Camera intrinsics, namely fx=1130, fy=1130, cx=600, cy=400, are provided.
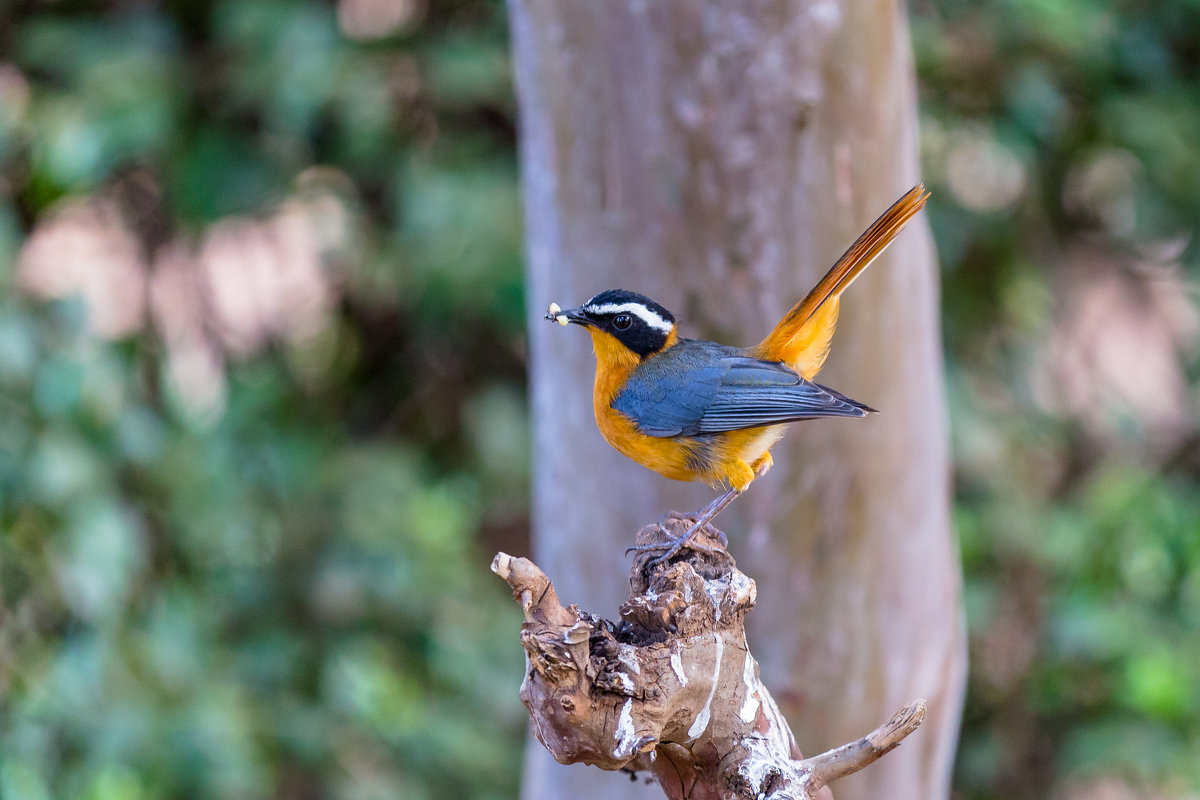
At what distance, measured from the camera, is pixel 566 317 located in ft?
5.31

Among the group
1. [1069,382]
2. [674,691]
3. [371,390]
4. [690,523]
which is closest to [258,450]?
[371,390]

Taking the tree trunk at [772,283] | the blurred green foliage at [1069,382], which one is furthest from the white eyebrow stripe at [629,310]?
the blurred green foliage at [1069,382]

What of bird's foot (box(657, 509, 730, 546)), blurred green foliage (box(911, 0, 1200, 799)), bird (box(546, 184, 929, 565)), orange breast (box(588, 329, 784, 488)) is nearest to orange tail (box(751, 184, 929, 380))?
bird (box(546, 184, 929, 565))

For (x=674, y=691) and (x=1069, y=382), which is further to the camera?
(x=1069, y=382)

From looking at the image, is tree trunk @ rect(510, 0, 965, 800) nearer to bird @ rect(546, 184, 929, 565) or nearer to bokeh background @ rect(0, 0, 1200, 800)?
bird @ rect(546, 184, 929, 565)

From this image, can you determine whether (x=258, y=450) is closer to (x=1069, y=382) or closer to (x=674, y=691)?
(x=674, y=691)

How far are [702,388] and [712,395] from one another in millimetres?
24

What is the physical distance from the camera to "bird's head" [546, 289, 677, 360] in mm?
1646

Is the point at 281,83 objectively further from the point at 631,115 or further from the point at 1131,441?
the point at 1131,441

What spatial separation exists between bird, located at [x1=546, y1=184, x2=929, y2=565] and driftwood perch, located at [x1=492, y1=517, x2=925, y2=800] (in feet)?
0.45

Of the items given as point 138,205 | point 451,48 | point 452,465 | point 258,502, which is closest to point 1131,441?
point 452,465

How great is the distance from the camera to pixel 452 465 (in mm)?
4113

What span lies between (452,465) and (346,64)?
4.76 ft

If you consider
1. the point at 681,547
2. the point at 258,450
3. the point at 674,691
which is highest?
the point at 258,450
